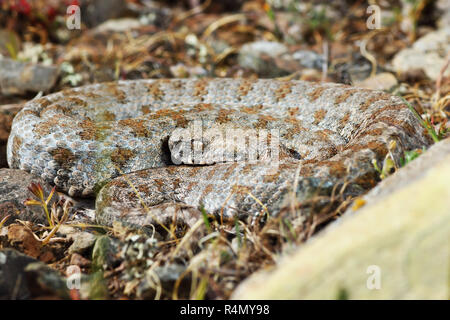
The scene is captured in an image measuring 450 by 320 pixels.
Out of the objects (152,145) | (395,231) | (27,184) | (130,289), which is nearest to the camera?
(395,231)

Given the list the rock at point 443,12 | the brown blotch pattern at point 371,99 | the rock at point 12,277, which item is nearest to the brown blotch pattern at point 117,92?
the brown blotch pattern at point 371,99

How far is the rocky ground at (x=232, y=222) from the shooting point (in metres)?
2.83

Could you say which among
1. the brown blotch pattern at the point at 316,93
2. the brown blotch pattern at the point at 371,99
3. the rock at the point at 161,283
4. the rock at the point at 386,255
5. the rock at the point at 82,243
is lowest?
the rock at the point at 161,283

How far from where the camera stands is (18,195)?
488cm

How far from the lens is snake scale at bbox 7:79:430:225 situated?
14.2 feet

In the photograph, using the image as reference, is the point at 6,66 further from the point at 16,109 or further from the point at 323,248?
the point at 323,248

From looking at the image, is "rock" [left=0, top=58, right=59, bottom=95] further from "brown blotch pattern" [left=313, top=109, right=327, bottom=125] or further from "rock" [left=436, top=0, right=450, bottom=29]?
"rock" [left=436, top=0, right=450, bottom=29]

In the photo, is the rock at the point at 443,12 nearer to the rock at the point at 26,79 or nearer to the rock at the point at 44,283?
the rock at the point at 26,79

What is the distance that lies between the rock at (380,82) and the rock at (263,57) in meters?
1.42

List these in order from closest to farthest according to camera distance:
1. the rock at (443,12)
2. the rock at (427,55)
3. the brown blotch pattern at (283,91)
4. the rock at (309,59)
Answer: the brown blotch pattern at (283,91), the rock at (427,55), the rock at (309,59), the rock at (443,12)

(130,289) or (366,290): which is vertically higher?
(366,290)

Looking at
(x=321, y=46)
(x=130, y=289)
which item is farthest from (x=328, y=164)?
(x=321, y=46)

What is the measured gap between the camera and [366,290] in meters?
2.88
